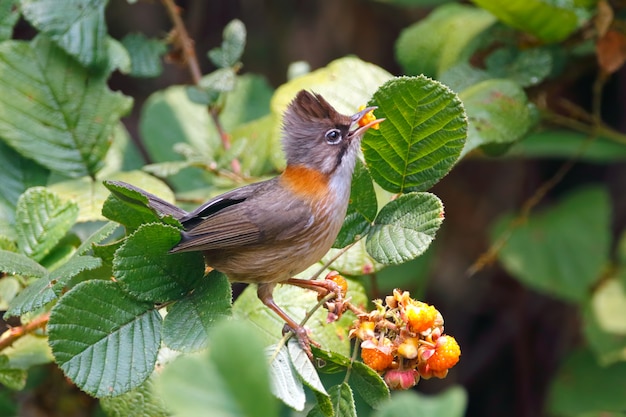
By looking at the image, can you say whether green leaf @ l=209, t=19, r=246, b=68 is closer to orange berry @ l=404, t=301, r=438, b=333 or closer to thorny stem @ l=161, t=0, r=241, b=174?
thorny stem @ l=161, t=0, r=241, b=174

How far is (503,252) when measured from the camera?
3.47 m

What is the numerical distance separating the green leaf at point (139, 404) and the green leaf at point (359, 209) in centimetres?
58

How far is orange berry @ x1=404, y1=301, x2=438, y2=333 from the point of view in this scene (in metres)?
1.50

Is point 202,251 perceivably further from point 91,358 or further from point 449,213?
point 449,213

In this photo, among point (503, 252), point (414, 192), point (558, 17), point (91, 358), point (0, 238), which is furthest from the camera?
point (503, 252)

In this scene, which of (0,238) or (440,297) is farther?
(440,297)

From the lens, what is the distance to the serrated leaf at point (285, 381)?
1.48 m

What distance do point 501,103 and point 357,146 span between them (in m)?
0.61

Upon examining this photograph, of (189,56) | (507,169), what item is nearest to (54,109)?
(189,56)

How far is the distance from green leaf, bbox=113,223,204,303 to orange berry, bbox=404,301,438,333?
0.49 m

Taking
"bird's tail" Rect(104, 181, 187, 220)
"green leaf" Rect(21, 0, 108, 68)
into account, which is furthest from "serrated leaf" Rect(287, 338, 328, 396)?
"green leaf" Rect(21, 0, 108, 68)

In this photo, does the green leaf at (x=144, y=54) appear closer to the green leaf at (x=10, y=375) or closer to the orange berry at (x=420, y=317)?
the green leaf at (x=10, y=375)

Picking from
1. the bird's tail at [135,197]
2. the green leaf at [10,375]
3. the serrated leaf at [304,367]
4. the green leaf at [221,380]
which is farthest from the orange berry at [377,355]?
the green leaf at [10,375]

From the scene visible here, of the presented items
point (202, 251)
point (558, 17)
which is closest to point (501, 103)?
point (558, 17)
